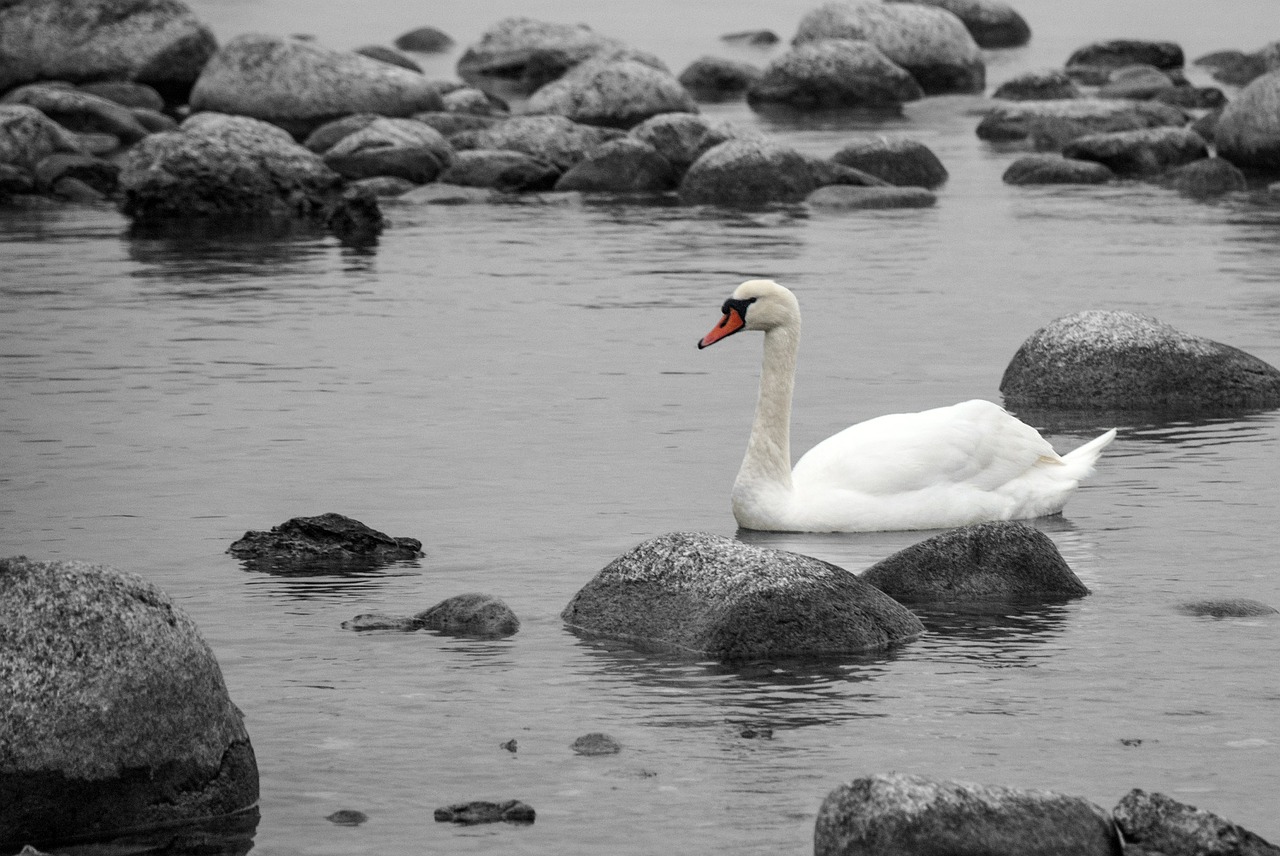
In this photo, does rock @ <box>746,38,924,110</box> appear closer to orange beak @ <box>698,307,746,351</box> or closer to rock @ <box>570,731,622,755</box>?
orange beak @ <box>698,307,746,351</box>

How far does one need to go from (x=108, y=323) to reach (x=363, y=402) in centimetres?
511

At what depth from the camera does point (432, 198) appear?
3122 cm

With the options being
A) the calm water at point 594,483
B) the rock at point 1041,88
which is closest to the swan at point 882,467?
the calm water at point 594,483

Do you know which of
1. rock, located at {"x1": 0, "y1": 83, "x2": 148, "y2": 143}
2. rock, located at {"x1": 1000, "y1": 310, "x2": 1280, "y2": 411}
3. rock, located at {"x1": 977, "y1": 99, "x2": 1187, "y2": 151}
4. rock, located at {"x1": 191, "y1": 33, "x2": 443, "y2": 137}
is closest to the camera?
rock, located at {"x1": 1000, "y1": 310, "x2": 1280, "y2": 411}

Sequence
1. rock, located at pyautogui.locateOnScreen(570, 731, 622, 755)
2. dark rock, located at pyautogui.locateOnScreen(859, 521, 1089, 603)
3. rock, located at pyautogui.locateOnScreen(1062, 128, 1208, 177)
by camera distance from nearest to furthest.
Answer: rock, located at pyautogui.locateOnScreen(570, 731, 622, 755), dark rock, located at pyautogui.locateOnScreen(859, 521, 1089, 603), rock, located at pyautogui.locateOnScreen(1062, 128, 1208, 177)

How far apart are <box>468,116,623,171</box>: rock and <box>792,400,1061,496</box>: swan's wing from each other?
21296 millimetres

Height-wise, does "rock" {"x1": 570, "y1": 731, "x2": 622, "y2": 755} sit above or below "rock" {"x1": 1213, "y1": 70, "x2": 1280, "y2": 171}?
below

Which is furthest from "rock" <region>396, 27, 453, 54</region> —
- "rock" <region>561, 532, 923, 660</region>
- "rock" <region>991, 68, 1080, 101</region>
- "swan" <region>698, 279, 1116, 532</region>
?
"rock" <region>561, 532, 923, 660</region>

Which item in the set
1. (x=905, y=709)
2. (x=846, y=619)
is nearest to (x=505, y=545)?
(x=846, y=619)

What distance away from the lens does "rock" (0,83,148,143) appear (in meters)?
38.1

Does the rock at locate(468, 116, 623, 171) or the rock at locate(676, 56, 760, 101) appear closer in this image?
the rock at locate(468, 116, 623, 171)

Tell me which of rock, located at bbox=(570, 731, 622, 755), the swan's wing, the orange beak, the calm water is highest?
the orange beak

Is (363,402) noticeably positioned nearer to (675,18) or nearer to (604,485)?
(604,485)

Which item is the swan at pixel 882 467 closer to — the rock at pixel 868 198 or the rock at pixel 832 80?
the rock at pixel 868 198
